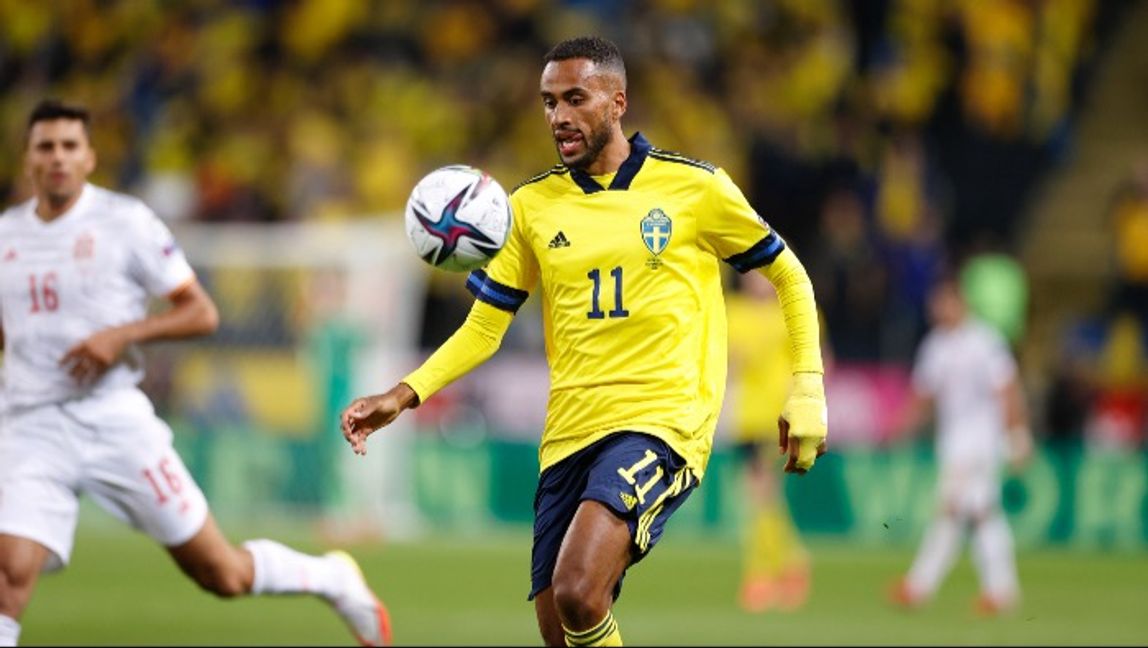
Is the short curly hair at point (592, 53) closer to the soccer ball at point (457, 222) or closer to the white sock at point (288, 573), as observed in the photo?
the soccer ball at point (457, 222)

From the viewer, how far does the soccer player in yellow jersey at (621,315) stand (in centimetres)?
715

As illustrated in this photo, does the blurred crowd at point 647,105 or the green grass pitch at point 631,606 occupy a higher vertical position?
the blurred crowd at point 647,105

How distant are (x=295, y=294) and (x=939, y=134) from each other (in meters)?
7.41

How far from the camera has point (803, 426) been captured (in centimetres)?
700

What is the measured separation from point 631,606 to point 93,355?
239 inches

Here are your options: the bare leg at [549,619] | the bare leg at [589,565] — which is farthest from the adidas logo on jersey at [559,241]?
the bare leg at [549,619]

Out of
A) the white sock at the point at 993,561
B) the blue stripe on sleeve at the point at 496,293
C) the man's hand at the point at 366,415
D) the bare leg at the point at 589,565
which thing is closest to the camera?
the bare leg at the point at 589,565

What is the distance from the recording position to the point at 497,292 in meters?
7.51

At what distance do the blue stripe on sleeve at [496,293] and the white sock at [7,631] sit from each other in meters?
2.25

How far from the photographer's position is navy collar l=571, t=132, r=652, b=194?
24.1ft

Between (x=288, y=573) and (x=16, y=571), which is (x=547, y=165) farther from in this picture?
(x=16, y=571)

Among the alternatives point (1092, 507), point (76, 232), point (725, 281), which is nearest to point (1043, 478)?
point (1092, 507)

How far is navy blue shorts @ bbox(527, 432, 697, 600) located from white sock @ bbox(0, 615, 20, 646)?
→ 85.6 inches

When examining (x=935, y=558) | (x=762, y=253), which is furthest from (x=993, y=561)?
(x=762, y=253)
